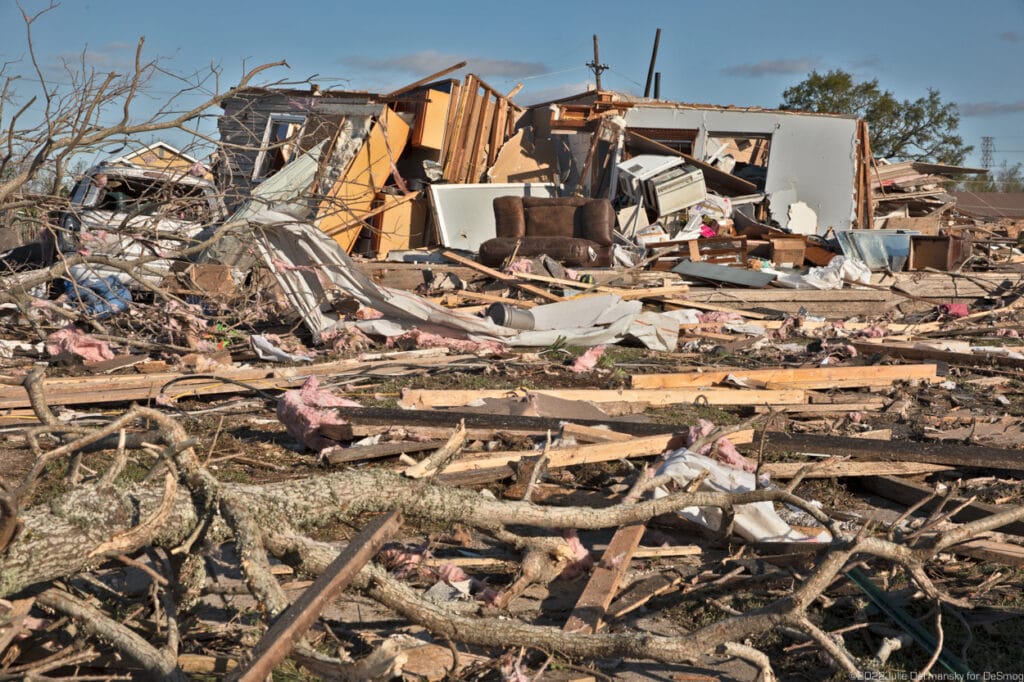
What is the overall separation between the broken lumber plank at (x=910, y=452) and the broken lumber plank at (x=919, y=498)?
0.47 ft

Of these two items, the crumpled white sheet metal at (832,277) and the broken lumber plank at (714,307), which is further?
the crumpled white sheet metal at (832,277)

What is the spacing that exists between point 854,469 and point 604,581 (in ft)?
7.00

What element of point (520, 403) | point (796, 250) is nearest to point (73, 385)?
point (520, 403)

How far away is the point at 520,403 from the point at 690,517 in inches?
80.8

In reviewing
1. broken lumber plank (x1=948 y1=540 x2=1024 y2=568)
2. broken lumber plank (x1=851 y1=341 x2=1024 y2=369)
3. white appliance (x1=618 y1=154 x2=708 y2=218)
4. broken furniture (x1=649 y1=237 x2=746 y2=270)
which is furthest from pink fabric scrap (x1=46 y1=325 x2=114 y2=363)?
white appliance (x1=618 y1=154 x2=708 y2=218)

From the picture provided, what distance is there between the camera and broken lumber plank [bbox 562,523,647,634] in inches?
129

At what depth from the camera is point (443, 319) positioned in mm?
9180

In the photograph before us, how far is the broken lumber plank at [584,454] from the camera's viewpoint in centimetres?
486

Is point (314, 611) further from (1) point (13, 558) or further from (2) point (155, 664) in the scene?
(1) point (13, 558)

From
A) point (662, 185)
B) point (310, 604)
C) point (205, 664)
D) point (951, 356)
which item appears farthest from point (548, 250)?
point (310, 604)

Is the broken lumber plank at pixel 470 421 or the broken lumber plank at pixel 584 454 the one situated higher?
the broken lumber plank at pixel 470 421

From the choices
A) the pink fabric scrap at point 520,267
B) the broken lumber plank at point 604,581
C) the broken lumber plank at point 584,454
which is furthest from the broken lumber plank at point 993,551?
the pink fabric scrap at point 520,267

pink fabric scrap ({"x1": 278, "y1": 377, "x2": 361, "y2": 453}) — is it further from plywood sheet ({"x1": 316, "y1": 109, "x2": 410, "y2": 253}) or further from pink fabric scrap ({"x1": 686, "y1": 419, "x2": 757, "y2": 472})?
plywood sheet ({"x1": 316, "y1": 109, "x2": 410, "y2": 253})

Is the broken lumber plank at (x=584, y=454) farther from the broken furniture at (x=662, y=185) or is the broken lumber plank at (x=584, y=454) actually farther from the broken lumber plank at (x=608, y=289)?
the broken furniture at (x=662, y=185)
